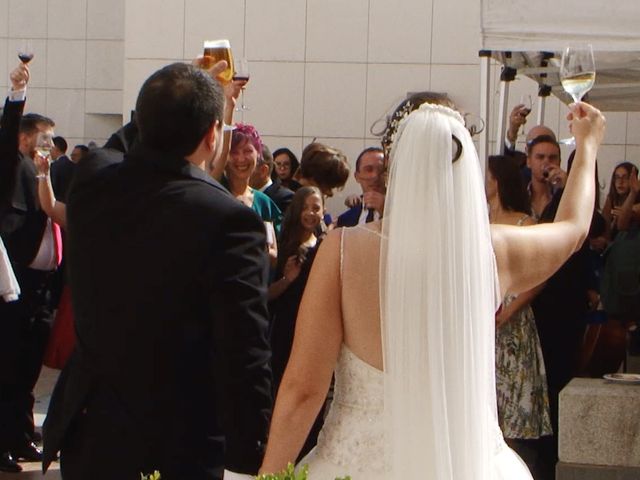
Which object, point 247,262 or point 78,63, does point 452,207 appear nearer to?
point 247,262

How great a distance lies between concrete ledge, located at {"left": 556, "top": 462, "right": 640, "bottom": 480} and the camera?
18.6 feet

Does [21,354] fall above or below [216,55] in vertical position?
below

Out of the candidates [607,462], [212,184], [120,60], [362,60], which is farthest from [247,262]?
[120,60]

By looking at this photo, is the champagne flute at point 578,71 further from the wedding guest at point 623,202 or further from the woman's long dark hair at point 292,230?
the wedding guest at point 623,202

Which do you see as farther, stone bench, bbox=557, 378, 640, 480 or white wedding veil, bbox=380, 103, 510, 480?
stone bench, bbox=557, 378, 640, 480

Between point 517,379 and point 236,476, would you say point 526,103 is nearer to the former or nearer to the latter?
point 517,379

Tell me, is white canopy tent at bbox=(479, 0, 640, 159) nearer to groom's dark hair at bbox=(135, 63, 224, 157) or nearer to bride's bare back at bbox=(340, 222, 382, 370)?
groom's dark hair at bbox=(135, 63, 224, 157)

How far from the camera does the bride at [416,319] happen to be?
2.96 meters

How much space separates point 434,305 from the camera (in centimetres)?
295

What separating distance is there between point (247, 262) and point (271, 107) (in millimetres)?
9579

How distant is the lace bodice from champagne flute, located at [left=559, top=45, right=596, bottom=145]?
1.74 metres

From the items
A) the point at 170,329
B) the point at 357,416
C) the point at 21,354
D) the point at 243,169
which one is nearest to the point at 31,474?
the point at 21,354

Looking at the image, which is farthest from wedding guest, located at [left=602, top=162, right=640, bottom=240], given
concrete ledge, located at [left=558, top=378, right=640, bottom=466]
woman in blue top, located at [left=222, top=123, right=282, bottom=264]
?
concrete ledge, located at [left=558, top=378, right=640, bottom=466]

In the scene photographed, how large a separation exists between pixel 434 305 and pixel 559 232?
0.44 m
